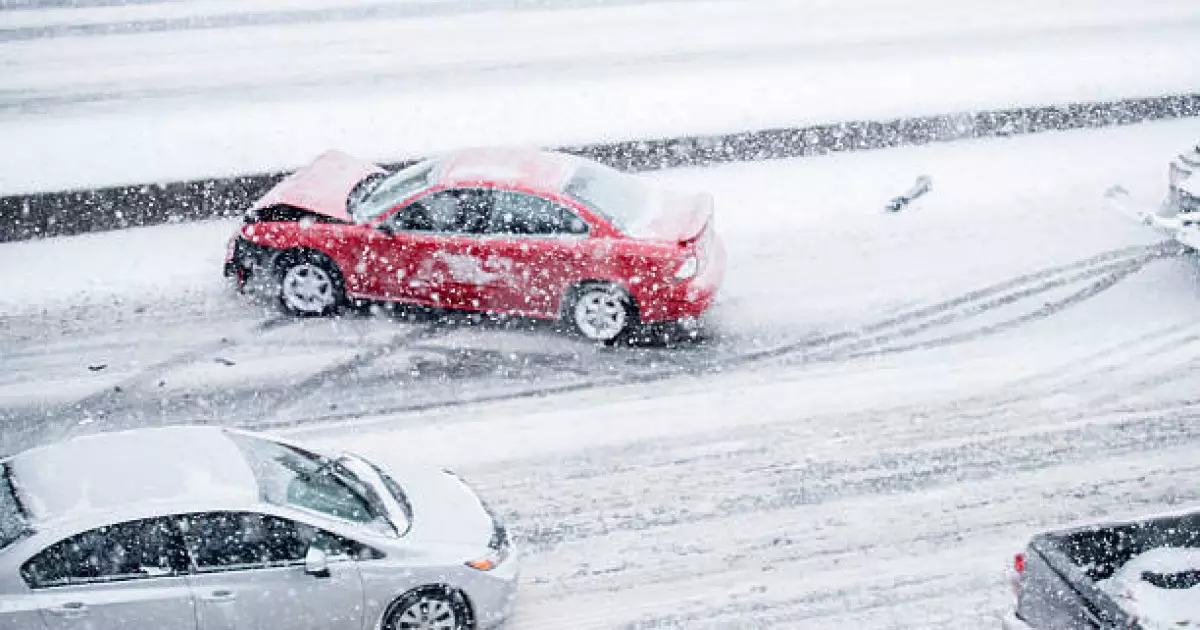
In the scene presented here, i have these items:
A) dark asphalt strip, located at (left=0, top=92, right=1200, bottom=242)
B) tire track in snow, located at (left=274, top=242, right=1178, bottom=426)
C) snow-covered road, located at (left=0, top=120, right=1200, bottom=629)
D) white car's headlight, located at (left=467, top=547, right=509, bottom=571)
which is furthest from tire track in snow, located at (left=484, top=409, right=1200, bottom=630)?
dark asphalt strip, located at (left=0, top=92, right=1200, bottom=242)

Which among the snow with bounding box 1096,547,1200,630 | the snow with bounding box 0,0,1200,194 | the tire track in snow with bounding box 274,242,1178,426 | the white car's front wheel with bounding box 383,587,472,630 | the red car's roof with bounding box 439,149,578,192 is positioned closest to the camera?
the snow with bounding box 1096,547,1200,630

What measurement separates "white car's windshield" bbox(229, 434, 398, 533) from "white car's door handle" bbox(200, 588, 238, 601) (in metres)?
0.56

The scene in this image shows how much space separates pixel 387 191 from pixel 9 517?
5.59 meters

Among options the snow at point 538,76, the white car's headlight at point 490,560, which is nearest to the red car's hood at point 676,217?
the snow at point 538,76

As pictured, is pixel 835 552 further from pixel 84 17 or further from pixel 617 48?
pixel 84 17

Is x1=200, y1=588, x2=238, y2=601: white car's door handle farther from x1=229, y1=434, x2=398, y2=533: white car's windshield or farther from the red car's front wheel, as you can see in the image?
the red car's front wheel

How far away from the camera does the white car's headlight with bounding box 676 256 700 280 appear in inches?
461

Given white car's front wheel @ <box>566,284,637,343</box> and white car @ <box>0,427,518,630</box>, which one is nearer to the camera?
white car @ <box>0,427,518,630</box>

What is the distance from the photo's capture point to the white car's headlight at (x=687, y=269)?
1172 centimetres

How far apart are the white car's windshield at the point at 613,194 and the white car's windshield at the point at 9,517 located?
5597 millimetres

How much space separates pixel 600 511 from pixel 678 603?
1150 mm

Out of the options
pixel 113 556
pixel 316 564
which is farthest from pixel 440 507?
pixel 113 556

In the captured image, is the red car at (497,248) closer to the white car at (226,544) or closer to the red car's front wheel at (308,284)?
the red car's front wheel at (308,284)

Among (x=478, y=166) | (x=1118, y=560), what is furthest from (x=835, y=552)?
(x=478, y=166)
